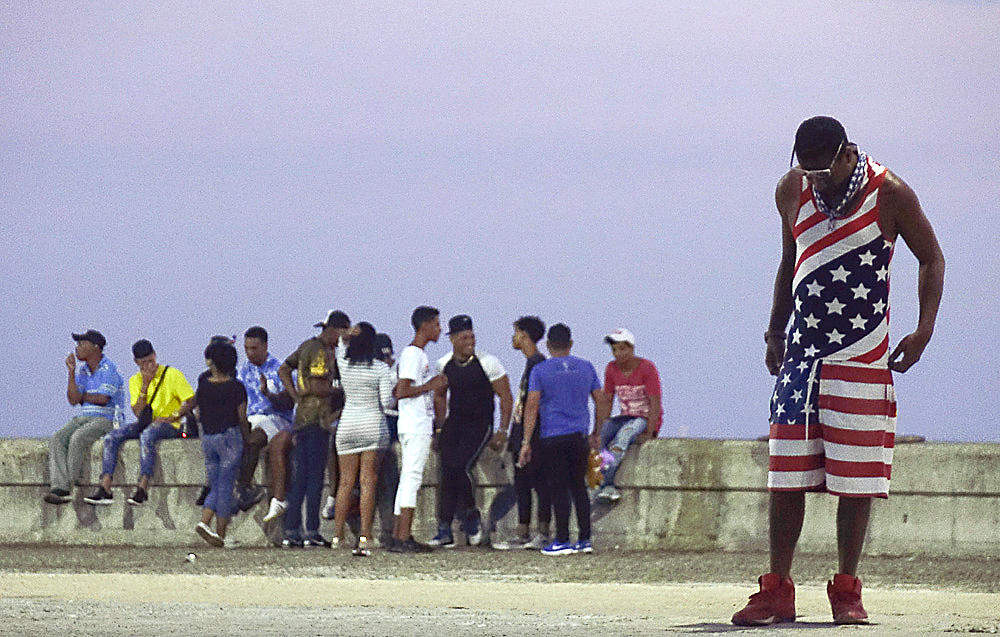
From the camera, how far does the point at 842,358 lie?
7387 mm

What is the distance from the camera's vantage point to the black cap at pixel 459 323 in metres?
15.0

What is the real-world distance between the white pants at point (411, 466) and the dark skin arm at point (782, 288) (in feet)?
23.5

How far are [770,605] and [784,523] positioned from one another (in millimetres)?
340

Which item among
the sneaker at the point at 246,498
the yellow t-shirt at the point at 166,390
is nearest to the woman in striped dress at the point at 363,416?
the sneaker at the point at 246,498

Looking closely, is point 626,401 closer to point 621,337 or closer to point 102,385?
point 621,337

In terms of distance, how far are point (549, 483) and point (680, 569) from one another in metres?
1.66

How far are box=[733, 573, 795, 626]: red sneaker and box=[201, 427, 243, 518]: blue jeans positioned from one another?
340 inches

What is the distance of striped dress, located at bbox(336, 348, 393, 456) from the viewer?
48.4ft

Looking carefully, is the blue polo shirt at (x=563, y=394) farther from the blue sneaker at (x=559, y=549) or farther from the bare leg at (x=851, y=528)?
the bare leg at (x=851, y=528)

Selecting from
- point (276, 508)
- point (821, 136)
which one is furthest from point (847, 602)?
point (276, 508)

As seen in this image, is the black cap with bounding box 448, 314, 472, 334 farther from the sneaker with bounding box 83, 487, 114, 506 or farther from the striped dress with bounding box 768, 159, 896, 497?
the striped dress with bounding box 768, 159, 896, 497

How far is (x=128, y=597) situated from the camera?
10.5 meters

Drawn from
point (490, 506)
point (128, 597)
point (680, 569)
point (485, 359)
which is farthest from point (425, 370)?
point (128, 597)

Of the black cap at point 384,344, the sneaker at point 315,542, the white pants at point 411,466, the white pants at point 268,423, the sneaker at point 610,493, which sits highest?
the black cap at point 384,344
